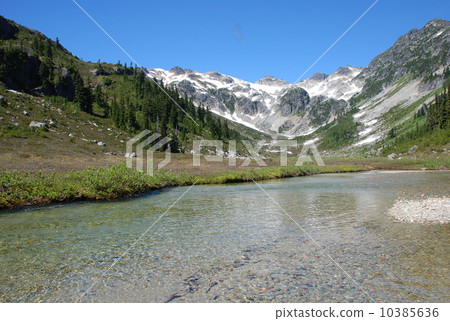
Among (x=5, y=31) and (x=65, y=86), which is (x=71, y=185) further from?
(x=5, y=31)

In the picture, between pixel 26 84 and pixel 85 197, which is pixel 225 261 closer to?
pixel 85 197

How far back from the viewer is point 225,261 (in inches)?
375

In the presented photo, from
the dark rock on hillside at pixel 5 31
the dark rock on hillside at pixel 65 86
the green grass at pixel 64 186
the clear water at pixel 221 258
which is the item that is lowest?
the clear water at pixel 221 258

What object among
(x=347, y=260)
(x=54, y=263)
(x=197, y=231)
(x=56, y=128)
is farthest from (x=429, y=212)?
(x=56, y=128)

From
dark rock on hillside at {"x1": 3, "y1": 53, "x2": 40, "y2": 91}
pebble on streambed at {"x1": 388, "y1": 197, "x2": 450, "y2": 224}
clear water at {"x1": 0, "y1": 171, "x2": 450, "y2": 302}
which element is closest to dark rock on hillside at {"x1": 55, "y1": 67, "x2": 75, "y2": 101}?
dark rock on hillside at {"x1": 3, "y1": 53, "x2": 40, "y2": 91}

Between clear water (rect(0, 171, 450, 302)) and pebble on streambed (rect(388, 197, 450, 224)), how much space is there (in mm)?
915

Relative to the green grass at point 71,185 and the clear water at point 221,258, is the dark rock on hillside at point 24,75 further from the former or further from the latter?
the clear water at point 221,258

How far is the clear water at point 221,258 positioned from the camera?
732cm

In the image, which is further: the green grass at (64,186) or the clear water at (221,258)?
the green grass at (64,186)

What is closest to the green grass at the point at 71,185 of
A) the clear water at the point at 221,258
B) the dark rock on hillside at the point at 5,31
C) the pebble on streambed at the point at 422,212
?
the clear water at the point at 221,258

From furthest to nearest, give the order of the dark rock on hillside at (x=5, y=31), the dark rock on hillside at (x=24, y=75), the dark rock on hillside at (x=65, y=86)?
the dark rock on hillside at (x=5, y=31)
the dark rock on hillside at (x=65, y=86)
the dark rock on hillside at (x=24, y=75)

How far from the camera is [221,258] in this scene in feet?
32.2

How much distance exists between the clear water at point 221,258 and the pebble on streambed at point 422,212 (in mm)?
915
